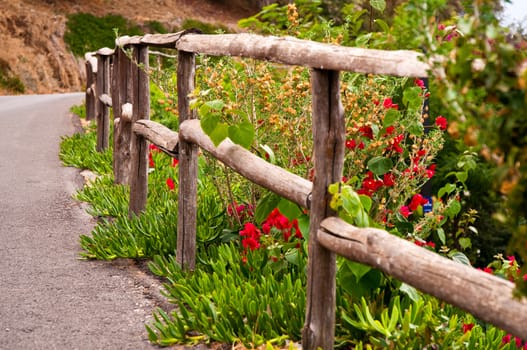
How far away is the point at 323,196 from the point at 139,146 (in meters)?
3.06

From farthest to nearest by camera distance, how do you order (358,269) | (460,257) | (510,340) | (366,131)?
(366,131) < (460,257) < (510,340) < (358,269)

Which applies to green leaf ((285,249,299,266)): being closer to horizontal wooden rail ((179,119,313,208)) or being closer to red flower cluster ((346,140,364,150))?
horizontal wooden rail ((179,119,313,208))

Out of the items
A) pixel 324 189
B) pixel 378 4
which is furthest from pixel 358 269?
pixel 378 4

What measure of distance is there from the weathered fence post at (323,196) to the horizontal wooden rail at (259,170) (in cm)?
15

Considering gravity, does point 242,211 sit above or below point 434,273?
below

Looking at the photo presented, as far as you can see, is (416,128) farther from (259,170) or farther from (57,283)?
(57,283)

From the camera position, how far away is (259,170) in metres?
3.29

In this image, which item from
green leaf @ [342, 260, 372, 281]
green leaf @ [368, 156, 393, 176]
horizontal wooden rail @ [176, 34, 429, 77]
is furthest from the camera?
green leaf @ [368, 156, 393, 176]

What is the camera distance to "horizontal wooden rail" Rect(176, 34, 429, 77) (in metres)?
2.14

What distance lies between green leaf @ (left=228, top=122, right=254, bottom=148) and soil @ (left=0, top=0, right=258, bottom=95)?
21333 mm

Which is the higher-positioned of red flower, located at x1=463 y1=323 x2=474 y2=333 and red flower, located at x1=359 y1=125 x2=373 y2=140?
red flower, located at x1=359 y1=125 x2=373 y2=140

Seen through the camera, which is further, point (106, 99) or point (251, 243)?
point (106, 99)

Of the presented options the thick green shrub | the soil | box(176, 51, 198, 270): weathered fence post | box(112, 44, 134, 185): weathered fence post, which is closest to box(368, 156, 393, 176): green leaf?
box(176, 51, 198, 270): weathered fence post

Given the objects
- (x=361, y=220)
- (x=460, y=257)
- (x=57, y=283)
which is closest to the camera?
(x=361, y=220)
